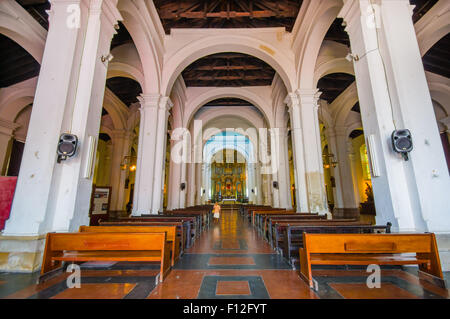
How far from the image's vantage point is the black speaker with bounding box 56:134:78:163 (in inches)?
99.9

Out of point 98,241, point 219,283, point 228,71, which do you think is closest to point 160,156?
point 98,241

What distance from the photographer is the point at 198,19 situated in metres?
6.68

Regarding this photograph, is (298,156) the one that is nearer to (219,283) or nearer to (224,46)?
(224,46)

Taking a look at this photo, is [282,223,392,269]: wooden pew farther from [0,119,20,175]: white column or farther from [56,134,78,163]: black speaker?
[0,119,20,175]: white column

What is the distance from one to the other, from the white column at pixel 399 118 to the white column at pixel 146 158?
16.9ft

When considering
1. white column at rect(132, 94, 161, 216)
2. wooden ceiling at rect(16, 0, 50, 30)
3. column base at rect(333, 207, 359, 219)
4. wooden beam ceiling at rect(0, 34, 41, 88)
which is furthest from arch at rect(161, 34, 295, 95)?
column base at rect(333, 207, 359, 219)

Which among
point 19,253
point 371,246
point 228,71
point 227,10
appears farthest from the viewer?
point 228,71

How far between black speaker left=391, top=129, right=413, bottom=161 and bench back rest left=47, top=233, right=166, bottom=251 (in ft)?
10.1

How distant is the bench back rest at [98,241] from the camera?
6.82ft

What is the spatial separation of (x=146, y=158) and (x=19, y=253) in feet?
12.1

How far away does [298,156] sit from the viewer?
6.16 meters

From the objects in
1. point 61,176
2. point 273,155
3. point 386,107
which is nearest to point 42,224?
point 61,176

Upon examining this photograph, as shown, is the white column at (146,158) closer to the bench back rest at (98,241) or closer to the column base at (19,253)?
the column base at (19,253)

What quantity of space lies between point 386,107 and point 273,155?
6679 millimetres
